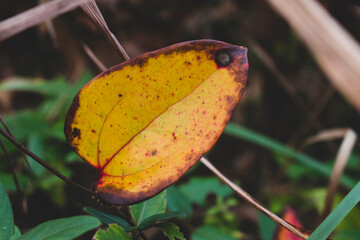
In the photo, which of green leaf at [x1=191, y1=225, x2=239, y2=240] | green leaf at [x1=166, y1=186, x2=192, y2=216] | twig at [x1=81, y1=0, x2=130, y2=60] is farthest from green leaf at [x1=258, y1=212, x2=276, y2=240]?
twig at [x1=81, y1=0, x2=130, y2=60]

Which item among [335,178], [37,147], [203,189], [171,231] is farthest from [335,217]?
[37,147]

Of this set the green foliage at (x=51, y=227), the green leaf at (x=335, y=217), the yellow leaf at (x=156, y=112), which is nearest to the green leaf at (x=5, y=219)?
the green foliage at (x=51, y=227)

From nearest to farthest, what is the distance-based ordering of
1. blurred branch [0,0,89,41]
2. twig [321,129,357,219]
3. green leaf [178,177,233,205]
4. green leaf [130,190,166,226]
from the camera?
blurred branch [0,0,89,41] → green leaf [130,190,166,226] → twig [321,129,357,219] → green leaf [178,177,233,205]

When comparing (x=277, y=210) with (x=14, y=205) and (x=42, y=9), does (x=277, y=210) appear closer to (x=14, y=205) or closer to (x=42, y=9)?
(x=14, y=205)

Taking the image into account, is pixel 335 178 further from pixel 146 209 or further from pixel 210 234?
pixel 146 209

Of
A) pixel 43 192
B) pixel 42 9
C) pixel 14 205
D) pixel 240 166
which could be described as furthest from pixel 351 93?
pixel 240 166

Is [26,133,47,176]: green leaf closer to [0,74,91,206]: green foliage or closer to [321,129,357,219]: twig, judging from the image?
[0,74,91,206]: green foliage

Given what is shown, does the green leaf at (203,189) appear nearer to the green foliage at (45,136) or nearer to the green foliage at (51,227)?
the green foliage at (45,136)
